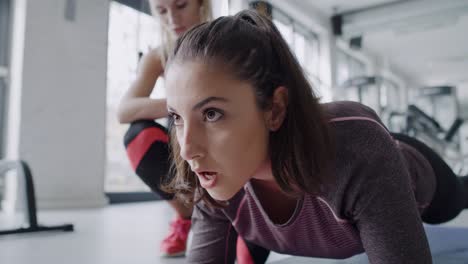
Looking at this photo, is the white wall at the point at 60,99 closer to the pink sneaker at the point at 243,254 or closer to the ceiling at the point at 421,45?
the pink sneaker at the point at 243,254

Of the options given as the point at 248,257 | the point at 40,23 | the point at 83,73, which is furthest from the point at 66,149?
the point at 248,257

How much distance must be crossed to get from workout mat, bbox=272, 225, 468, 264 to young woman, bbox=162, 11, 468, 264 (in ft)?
1.33

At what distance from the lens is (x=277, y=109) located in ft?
1.94

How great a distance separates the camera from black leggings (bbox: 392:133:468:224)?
3.48ft

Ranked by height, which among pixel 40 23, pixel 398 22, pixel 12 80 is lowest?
pixel 12 80

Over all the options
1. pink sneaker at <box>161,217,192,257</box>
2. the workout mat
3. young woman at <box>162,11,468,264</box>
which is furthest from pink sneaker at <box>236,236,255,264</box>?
young woman at <box>162,11,468,264</box>

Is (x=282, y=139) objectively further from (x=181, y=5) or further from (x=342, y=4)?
(x=342, y=4)

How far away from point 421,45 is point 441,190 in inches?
246

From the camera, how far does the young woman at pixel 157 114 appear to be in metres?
1.14

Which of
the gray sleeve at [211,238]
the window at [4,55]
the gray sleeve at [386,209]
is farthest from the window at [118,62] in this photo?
the gray sleeve at [386,209]

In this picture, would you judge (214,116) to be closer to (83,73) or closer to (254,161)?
(254,161)

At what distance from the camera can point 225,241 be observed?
861 millimetres

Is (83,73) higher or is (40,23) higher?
(40,23)

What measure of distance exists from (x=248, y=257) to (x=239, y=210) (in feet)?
0.88
